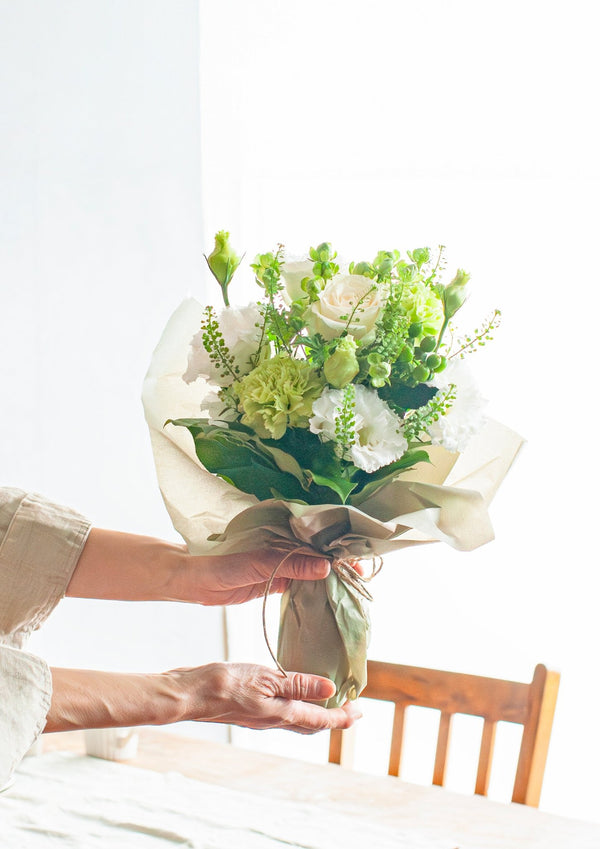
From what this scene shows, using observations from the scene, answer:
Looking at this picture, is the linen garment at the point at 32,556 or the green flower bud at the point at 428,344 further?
the linen garment at the point at 32,556

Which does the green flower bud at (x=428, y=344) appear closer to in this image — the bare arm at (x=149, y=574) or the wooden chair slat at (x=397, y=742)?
the bare arm at (x=149, y=574)

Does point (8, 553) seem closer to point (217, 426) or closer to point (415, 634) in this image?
point (217, 426)

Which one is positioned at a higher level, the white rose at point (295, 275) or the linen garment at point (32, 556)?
the white rose at point (295, 275)

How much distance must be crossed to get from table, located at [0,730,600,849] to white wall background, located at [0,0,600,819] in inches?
33.3

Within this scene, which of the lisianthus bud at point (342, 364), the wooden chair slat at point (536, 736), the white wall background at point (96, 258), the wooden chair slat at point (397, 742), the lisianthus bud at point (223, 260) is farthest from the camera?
the white wall background at point (96, 258)

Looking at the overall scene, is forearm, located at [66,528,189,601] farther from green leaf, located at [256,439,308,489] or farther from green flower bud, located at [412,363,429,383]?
green flower bud, located at [412,363,429,383]

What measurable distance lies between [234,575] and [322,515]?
0.28 m

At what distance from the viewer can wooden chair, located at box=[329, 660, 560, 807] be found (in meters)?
1.40

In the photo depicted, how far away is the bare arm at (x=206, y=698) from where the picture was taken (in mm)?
932

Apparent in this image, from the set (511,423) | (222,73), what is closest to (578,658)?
(511,423)

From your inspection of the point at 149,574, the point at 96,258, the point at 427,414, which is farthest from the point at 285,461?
the point at 96,258

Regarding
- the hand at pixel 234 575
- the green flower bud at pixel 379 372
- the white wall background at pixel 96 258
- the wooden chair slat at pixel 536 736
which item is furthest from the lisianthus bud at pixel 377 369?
the white wall background at pixel 96 258

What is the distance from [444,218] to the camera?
212 cm

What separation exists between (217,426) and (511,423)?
131 centimetres
